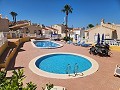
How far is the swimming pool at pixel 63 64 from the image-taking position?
12.5 meters

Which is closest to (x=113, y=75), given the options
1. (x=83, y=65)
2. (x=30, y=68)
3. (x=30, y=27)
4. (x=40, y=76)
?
(x=83, y=65)

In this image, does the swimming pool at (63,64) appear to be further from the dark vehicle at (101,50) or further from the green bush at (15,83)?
the green bush at (15,83)

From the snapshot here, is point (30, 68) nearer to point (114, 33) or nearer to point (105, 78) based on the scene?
point (105, 78)

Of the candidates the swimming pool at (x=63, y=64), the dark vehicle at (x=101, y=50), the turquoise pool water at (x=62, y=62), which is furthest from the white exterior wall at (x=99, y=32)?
the turquoise pool water at (x=62, y=62)

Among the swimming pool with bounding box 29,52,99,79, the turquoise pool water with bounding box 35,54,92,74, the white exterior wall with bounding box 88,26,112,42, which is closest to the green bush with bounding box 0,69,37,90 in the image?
Answer: the swimming pool with bounding box 29,52,99,79

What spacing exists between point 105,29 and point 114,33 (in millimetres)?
2087

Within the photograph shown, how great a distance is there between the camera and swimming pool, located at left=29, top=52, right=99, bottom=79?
1248 centimetres

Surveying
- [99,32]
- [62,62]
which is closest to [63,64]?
[62,62]

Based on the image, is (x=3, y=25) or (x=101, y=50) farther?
(x=3, y=25)

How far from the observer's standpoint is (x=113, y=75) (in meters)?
10.9

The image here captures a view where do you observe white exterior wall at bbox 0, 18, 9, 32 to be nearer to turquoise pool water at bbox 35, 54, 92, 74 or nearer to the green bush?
turquoise pool water at bbox 35, 54, 92, 74

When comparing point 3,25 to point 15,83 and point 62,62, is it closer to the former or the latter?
point 62,62

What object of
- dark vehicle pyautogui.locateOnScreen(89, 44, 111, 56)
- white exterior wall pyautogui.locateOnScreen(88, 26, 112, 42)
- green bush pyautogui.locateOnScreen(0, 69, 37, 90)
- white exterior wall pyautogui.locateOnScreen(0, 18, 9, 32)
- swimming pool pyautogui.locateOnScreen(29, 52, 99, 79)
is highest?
white exterior wall pyautogui.locateOnScreen(0, 18, 9, 32)

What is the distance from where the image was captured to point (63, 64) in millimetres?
14961
